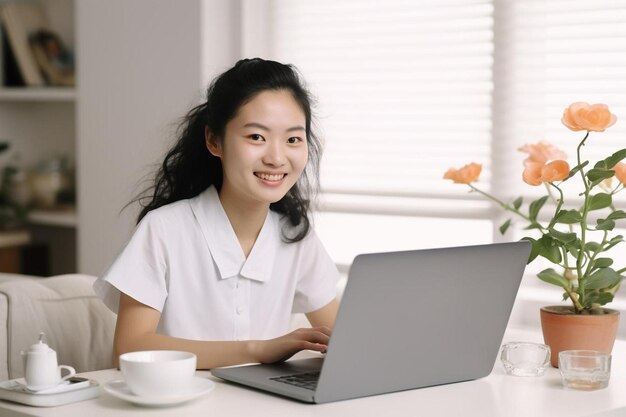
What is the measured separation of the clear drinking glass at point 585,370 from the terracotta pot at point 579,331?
0.15 m

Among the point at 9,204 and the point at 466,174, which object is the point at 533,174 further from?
the point at 9,204

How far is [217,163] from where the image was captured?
210cm

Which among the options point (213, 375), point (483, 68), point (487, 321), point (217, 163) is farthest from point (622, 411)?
point (483, 68)

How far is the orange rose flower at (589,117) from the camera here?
1.68 metres

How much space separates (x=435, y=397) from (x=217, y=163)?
782 mm

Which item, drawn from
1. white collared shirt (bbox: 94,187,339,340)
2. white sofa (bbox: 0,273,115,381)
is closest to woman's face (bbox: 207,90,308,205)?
white collared shirt (bbox: 94,187,339,340)

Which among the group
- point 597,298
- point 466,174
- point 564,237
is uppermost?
point 466,174

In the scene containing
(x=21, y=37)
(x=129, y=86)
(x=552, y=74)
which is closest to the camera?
(x=552, y=74)

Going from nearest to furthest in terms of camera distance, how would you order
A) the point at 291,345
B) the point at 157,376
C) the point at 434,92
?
the point at 157,376, the point at 291,345, the point at 434,92

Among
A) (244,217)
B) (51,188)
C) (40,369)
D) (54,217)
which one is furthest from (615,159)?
(51,188)

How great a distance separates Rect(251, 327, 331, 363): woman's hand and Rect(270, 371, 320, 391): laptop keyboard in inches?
1.8

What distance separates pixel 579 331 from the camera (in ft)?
5.71

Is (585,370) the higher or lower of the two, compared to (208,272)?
lower

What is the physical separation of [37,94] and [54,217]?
1.50ft
